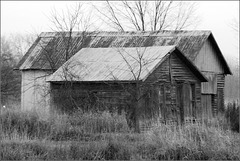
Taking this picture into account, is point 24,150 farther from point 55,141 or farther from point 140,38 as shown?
point 140,38

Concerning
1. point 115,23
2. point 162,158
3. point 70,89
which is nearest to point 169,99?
point 70,89

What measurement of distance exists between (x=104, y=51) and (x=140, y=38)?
868cm

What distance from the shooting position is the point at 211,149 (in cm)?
1408

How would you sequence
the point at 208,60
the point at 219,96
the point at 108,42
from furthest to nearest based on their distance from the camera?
the point at 219,96, the point at 208,60, the point at 108,42

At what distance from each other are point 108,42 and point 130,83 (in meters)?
12.3

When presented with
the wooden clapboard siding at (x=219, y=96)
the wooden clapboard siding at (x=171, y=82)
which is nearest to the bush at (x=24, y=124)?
the wooden clapboard siding at (x=171, y=82)

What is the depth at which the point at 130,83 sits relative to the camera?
22.2 m

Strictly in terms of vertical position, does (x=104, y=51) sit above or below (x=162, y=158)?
above

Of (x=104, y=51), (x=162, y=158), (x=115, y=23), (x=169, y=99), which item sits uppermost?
(x=115, y=23)

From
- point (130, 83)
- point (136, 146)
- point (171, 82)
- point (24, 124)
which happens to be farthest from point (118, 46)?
point (136, 146)

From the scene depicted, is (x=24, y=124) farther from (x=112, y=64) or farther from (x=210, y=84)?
(x=210, y=84)

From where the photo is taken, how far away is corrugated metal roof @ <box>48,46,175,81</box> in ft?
73.7

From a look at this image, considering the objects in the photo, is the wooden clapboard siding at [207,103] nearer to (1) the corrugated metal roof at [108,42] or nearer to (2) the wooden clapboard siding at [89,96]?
(1) the corrugated metal roof at [108,42]

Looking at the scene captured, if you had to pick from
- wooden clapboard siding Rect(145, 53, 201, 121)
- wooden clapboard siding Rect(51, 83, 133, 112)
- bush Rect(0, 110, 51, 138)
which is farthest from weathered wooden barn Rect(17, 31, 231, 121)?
bush Rect(0, 110, 51, 138)
